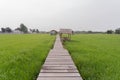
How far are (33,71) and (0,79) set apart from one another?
6.06ft

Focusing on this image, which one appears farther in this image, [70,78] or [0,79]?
[0,79]

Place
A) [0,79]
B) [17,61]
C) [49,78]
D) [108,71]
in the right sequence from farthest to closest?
[17,61], [108,71], [0,79], [49,78]

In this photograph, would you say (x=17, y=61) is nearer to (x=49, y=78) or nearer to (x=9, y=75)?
(x=9, y=75)

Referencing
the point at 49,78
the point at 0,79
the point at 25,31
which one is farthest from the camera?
the point at 25,31

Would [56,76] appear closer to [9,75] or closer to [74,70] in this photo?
[74,70]

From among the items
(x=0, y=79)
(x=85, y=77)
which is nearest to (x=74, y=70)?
(x=85, y=77)

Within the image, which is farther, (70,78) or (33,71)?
(33,71)

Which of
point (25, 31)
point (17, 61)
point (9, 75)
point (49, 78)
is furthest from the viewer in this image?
point (25, 31)

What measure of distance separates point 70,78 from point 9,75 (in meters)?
2.68

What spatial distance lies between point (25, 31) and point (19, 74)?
148972 millimetres

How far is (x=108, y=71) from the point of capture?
9.05 m

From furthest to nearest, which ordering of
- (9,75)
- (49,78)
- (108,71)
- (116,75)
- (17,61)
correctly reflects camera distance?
(17,61) → (108,71) → (116,75) → (9,75) → (49,78)

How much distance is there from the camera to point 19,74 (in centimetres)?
805

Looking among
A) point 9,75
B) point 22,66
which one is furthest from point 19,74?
point 22,66
